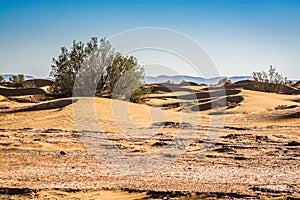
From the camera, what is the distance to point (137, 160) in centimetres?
1042

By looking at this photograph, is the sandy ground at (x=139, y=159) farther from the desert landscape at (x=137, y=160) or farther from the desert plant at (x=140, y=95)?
the desert plant at (x=140, y=95)

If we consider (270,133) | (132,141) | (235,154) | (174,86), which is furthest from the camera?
(174,86)

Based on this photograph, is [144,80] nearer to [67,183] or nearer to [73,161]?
[73,161]

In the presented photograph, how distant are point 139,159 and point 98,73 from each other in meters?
18.4

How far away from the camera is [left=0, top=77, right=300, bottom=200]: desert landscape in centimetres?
723

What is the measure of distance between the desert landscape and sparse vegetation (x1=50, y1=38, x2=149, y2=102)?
7425 millimetres

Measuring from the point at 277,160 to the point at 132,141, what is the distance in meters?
4.95

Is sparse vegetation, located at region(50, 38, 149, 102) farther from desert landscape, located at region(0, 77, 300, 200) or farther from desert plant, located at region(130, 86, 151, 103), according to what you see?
desert landscape, located at region(0, 77, 300, 200)

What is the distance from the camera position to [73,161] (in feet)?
33.4

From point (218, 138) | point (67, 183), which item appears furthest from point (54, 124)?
point (67, 183)

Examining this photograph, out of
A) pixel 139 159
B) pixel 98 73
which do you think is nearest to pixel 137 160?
pixel 139 159

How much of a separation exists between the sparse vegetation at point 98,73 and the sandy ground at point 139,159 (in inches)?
337

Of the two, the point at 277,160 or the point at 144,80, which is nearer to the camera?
the point at 277,160

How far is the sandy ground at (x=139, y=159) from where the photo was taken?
285 inches
